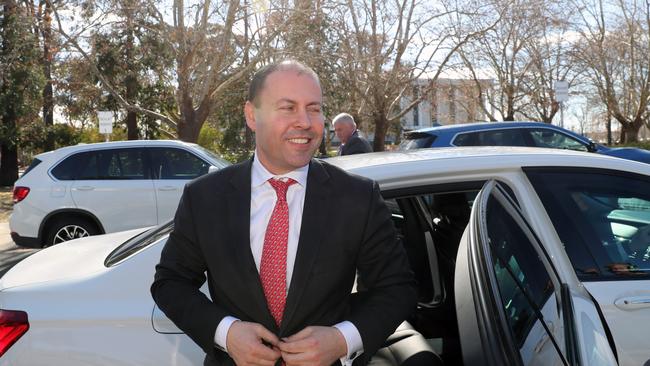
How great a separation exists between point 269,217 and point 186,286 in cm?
33

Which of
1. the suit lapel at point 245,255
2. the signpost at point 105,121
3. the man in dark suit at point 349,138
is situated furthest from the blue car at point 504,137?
the suit lapel at point 245,255

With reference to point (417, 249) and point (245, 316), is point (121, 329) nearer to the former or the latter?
point (245, 316)

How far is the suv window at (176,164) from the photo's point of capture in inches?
342

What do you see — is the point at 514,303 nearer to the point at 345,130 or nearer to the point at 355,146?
the point at 355,146

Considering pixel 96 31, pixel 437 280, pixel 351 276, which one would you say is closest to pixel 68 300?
pixel 351 276

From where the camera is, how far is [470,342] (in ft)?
5.04

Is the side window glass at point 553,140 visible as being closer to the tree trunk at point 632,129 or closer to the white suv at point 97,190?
the white suv at point 97,190

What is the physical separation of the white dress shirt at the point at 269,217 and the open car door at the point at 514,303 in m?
0.33

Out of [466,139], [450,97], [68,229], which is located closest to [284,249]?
[68,229]

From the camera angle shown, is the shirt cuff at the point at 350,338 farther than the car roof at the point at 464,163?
No

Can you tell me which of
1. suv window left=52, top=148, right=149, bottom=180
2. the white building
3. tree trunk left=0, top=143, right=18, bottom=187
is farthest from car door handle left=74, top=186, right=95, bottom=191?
tree trunk left=0, top=143, right=18, bottom=187

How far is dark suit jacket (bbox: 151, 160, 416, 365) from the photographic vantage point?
69.9 inches

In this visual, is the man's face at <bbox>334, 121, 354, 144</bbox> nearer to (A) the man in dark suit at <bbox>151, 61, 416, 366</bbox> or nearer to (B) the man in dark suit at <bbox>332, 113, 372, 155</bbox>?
(B) the man in dark suit at <bbox>332, 113, 372, 155</bbox>

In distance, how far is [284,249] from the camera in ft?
6.02
